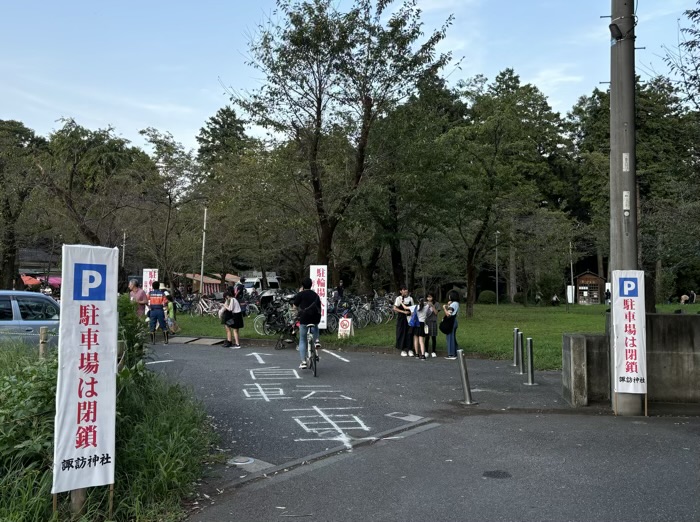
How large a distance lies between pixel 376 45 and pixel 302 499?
15.0m

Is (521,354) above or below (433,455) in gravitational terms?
above

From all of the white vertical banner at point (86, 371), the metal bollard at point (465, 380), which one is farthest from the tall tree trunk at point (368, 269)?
the white vertical banner at point (86, 371)

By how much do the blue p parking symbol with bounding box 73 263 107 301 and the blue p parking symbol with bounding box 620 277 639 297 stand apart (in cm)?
655

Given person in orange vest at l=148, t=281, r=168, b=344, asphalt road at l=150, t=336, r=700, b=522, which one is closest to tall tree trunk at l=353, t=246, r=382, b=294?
person in orange vest at l=148, t=281, r=168, b=344

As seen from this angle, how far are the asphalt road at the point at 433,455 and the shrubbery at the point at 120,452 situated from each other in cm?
Result: 31

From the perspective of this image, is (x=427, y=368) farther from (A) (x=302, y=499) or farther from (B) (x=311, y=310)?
(A) (x=302, y=499)

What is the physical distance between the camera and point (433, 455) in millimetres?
6008

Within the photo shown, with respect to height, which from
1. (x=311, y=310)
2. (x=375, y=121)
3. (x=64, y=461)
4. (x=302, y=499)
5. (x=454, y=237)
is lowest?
(x=302, y=499)

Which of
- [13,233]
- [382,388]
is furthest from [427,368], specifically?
[13,233]

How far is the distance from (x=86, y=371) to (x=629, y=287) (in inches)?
266

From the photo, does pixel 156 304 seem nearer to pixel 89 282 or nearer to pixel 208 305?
pixel 208 305

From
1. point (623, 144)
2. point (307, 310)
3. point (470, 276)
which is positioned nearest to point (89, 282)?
point (307, 310)

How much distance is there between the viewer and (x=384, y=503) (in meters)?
4.68

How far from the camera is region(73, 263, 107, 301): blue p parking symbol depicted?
4.11 m
